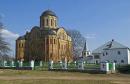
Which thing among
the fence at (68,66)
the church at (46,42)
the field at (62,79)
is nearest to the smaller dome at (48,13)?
the church at (46,42)

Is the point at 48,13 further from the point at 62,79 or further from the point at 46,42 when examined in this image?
the point at 62,79

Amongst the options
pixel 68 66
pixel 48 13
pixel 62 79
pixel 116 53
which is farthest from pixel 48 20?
pixel 62 79

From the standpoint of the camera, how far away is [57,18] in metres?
90.6

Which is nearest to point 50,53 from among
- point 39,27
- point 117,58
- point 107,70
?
point 39,27

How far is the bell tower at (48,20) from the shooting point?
288 feet

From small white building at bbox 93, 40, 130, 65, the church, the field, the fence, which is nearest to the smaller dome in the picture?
the church

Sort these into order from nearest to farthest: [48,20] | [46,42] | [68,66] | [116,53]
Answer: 1. [68,66]
2. [116,53]
3. [46,42]
4. [48,20]

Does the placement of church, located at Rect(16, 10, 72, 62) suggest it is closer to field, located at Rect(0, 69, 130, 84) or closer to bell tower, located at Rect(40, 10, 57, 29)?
bell tower, located at Rect(40, 10, 57, 29)

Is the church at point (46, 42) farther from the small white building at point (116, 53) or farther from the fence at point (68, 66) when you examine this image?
the fence at point (68, 66)

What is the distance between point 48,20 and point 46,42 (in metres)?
6.84

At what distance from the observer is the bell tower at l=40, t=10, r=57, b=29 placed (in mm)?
87688

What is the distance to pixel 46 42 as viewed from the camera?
85000 millimetres

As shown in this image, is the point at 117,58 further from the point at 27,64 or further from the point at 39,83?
the point at 39,83

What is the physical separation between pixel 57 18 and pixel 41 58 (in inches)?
526
